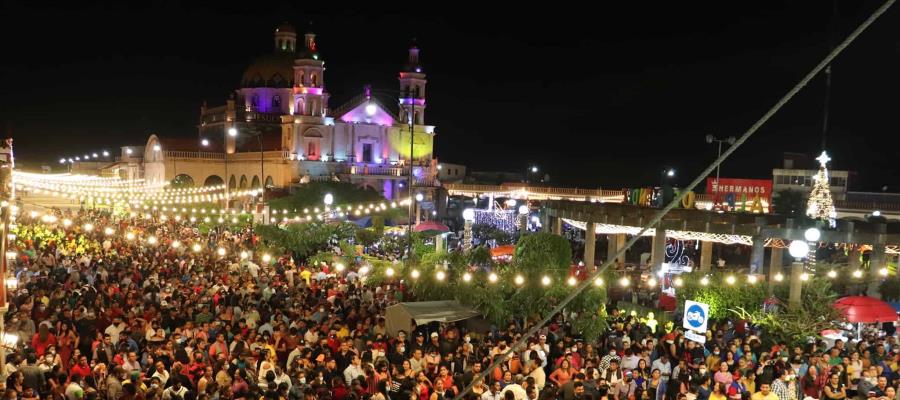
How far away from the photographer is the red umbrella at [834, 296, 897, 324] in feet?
46.1

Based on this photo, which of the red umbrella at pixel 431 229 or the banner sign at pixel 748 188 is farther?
the banner sign at pixel 748 188

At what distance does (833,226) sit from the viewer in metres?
20.9

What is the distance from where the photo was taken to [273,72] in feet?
209

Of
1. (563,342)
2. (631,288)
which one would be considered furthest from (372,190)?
(563,342)

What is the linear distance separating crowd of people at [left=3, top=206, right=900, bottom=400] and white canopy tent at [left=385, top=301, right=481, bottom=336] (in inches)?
10.1

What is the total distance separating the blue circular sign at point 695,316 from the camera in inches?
520

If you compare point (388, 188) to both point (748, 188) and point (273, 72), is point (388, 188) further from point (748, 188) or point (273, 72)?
point (748, 188)

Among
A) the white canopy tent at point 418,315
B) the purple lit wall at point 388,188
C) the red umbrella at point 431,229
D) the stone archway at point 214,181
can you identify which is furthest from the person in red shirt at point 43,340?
the stone archway at point 214,181

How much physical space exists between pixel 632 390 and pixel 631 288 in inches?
407

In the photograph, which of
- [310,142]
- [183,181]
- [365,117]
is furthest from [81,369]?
[183,181]

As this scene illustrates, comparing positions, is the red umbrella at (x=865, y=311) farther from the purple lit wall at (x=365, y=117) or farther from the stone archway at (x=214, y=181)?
the stone archway at (x=214, y=181)

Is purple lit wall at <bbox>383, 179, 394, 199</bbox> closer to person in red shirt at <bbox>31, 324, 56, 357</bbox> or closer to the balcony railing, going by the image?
the balcony railing

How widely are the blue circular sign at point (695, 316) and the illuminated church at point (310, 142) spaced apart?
3739 centimetres

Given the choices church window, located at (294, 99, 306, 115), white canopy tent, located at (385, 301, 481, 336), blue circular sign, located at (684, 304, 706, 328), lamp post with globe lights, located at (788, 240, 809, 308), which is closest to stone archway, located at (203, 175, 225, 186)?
church window, located at (294, 99, 306, 115)
